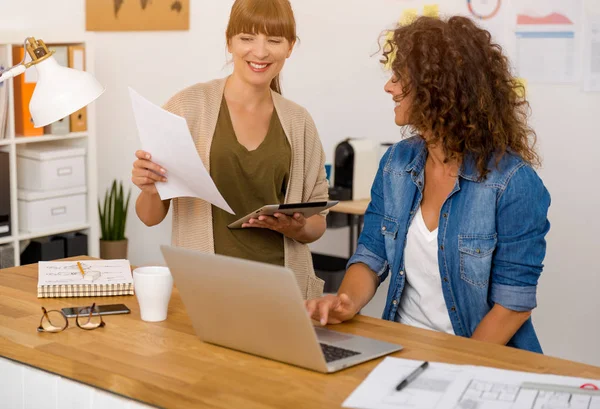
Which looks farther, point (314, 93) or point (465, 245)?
point (314, 93)

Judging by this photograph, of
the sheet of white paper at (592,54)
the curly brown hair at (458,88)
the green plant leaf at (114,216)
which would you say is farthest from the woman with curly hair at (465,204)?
the green plant leaf at (114,216)

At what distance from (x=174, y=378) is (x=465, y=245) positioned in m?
0.81

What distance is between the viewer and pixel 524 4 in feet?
13.4

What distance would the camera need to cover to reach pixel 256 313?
1580 millimetres

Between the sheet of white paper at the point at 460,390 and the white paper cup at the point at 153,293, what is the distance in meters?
0.53

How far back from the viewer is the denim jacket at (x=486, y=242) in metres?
2.00

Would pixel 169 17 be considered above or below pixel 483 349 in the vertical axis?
above

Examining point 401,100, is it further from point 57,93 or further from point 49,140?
point 49,140

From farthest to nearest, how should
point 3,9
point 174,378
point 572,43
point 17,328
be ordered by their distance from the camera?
1. point 3,9
2. point 572,43
3. point 17,328
4. point 174,378

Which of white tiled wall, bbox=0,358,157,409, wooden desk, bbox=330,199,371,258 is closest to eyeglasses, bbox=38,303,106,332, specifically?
white tiled wall, bbox=0,358,157,409

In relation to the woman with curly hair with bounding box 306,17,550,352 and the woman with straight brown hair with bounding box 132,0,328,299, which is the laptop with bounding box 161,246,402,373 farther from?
the woman with straight brown hair with bounding box 132,0,328,299

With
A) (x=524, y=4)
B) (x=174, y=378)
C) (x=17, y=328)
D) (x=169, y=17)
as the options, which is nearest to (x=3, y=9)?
(x=169, y=17)

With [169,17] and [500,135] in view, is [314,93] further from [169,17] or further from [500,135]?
[500,135]

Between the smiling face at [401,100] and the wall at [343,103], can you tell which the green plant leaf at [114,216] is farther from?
the smiling face at [401,100]
